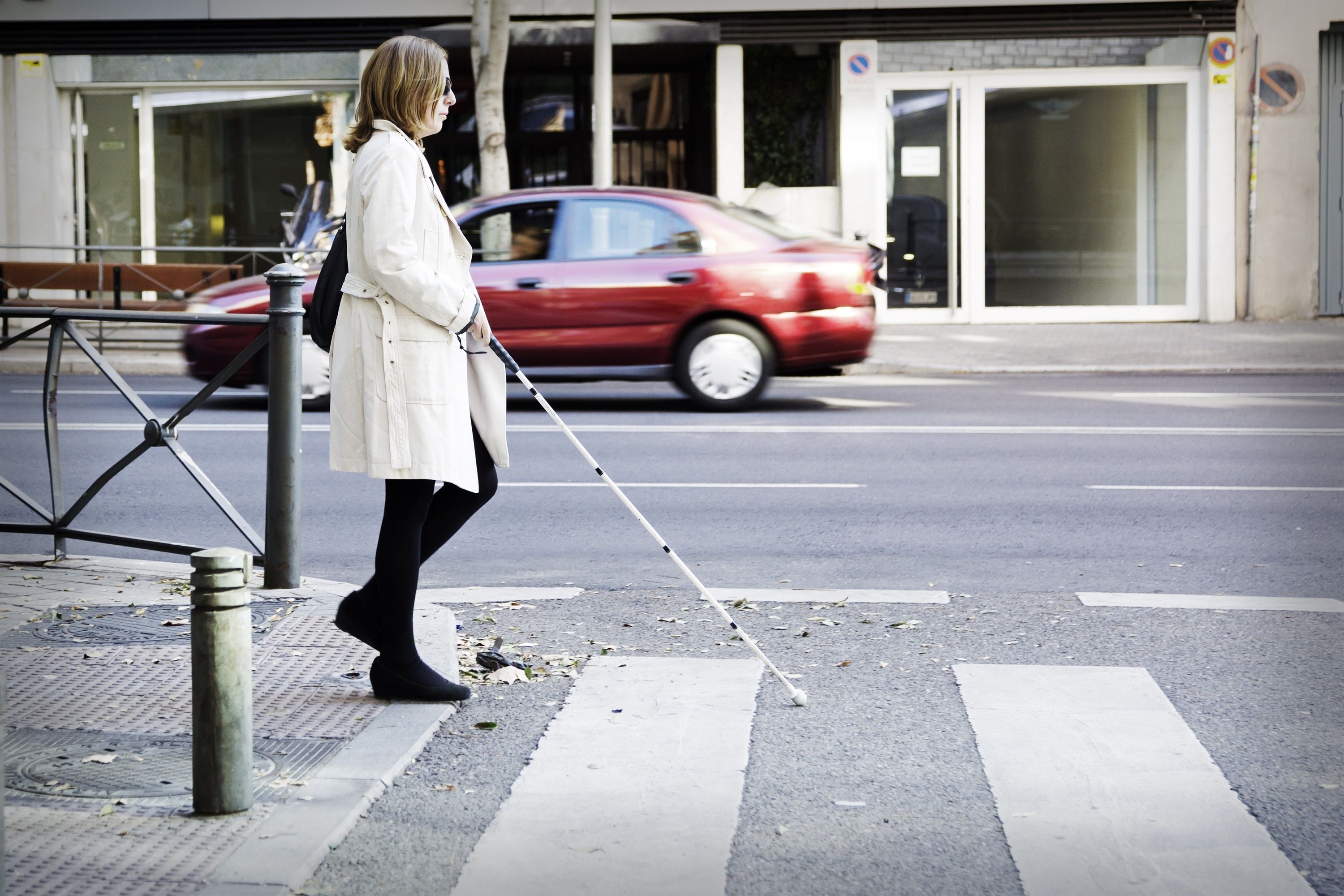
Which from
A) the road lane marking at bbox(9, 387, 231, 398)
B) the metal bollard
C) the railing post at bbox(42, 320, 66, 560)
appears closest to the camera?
the metal bollard

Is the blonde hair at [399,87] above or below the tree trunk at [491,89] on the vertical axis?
below

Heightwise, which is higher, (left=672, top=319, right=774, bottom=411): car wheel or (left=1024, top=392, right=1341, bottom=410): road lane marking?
(left=672, top=319, right=774, bottom=411): car wheel

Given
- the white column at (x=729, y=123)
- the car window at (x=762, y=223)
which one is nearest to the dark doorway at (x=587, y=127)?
the white column at (x=729, y=123)

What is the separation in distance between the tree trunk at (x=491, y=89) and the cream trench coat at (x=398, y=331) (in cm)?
1382

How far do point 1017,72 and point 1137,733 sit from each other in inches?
707

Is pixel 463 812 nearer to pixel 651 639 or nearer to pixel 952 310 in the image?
pixel 651 639

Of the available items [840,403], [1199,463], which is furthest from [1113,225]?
[1199,463]

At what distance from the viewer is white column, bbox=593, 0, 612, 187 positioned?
17.4 metres

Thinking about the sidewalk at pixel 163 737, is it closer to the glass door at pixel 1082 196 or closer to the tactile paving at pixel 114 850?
the tactile paving at pixel 114 850

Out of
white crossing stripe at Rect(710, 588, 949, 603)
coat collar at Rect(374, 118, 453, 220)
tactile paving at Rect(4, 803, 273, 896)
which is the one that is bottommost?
tactile paving at Rect(4, 803, 273, 896)

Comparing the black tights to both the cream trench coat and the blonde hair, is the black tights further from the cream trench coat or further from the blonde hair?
the blonde hair

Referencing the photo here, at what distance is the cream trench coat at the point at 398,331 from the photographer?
4.16 metres

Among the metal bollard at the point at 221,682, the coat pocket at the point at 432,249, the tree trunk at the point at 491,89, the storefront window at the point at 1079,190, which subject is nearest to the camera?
the metal bollard at the point at 221,682

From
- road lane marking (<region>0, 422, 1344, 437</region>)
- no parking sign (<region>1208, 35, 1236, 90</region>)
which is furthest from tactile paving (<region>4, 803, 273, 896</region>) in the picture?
no parking sign (<region>1208, 35, 1236, 90</region>)
